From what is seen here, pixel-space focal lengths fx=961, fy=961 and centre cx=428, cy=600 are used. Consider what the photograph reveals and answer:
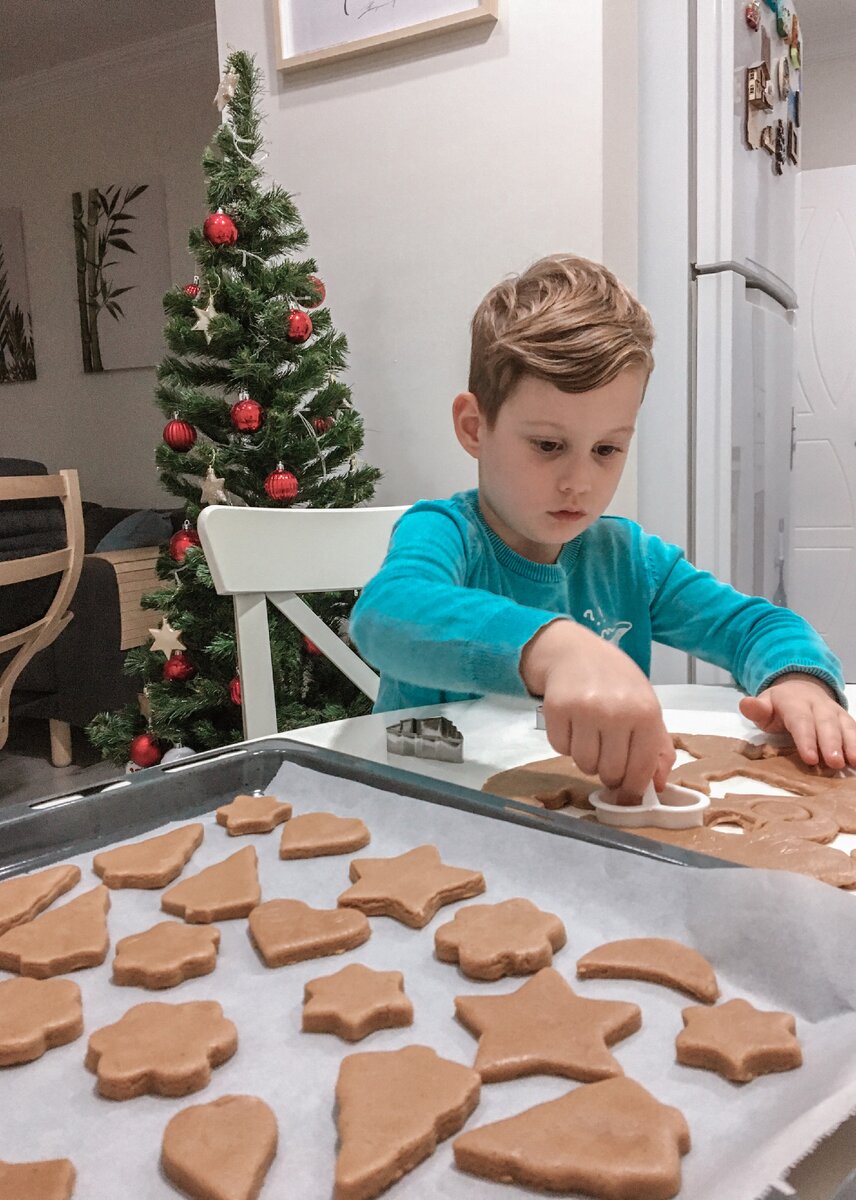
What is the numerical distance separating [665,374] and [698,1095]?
163 centimetres

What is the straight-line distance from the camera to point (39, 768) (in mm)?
3082

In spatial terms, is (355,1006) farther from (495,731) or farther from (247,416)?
(247,416)

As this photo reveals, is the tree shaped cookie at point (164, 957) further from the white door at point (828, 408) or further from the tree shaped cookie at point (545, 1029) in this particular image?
the white door at point (828, 408)

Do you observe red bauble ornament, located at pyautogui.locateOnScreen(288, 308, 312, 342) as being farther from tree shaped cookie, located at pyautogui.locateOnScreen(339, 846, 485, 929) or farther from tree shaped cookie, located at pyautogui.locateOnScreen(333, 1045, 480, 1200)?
tree shaped cookie, located at pyautogui.locateOnScreen(333, 1045, 480, 1200)

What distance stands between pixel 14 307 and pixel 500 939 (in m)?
5.15

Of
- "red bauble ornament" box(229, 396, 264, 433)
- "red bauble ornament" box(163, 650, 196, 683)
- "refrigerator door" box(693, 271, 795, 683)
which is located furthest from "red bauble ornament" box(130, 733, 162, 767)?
"refrigerator door" box(693, 271, 795, 683)

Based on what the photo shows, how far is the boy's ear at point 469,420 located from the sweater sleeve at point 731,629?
301 mm

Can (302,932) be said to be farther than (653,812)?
No

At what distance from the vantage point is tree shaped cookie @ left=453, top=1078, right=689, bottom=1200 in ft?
1.14

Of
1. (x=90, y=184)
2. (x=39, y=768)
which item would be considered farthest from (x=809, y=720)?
(x=90, y=184)

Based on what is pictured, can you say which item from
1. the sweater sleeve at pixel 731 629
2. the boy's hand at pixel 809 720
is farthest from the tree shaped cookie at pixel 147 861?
the sweater sleeve at pixel 731 629

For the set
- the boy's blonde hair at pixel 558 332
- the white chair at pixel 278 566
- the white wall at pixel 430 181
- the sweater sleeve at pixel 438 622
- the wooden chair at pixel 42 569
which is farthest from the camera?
the wooden chair at pixel 42 569

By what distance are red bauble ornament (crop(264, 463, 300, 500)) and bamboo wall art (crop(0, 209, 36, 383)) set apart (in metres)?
3.56

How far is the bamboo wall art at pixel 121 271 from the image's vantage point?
440cm
